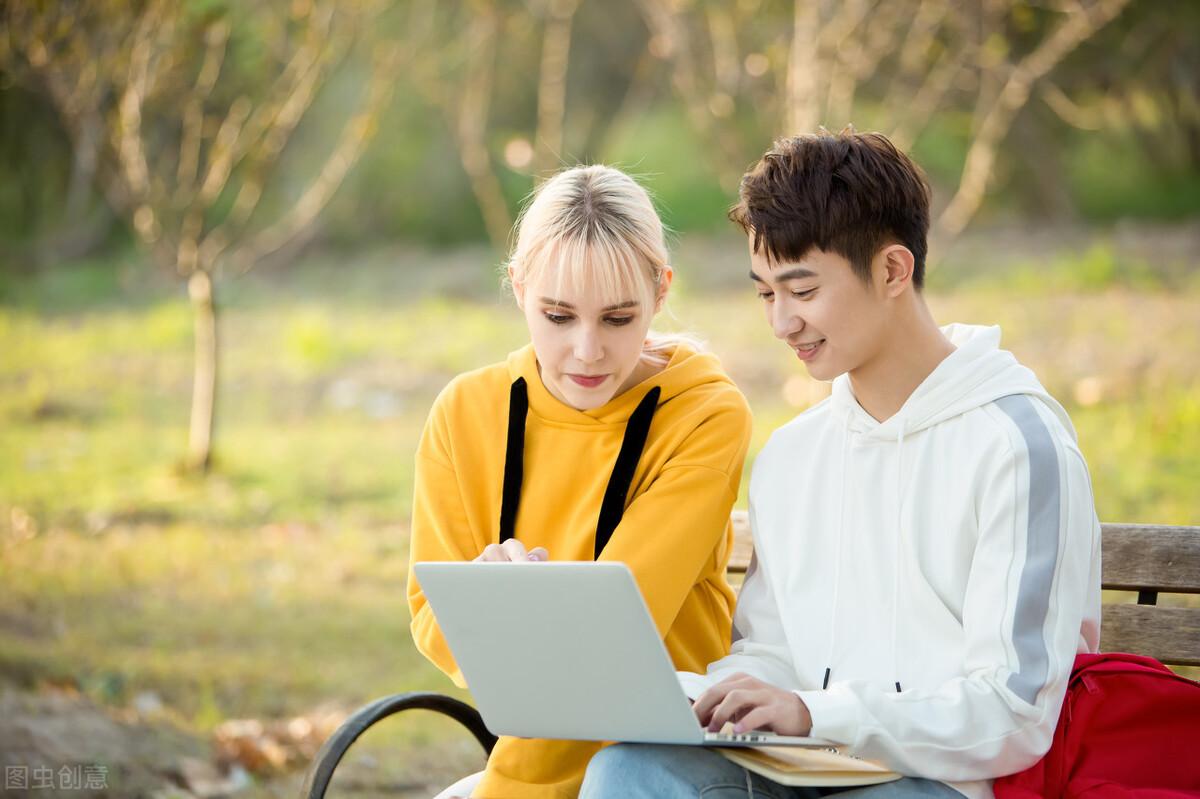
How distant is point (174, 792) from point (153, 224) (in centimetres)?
312

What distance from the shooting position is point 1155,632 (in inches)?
109

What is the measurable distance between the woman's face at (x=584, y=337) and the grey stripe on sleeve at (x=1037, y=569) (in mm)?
804

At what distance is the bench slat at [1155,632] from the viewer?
2738mm

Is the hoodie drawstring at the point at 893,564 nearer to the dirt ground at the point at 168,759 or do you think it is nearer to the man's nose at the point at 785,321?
the man's nose at the point at 785,321

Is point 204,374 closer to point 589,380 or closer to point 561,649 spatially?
point 589,380

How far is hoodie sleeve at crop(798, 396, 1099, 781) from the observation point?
2154 millimetres

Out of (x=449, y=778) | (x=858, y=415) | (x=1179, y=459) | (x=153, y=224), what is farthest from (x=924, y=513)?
(x=153, y=224)

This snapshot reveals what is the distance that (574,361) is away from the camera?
2699mm

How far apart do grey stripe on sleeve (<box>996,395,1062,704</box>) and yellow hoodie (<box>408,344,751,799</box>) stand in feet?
2.16

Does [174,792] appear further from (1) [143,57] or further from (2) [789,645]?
(1) [143,57]

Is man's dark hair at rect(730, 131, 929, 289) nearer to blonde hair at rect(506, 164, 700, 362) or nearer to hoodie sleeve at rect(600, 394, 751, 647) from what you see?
blonde hair at rect(506, 164, 700, 362)

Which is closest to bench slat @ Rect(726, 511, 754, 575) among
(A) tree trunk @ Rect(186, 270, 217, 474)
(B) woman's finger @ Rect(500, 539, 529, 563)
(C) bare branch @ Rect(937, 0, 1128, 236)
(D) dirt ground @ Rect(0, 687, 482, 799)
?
(B) woman's finger @ Rect(500, 539, 529, 563)

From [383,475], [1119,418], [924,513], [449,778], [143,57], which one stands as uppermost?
[143,57]

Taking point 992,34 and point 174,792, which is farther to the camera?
point 992,34
